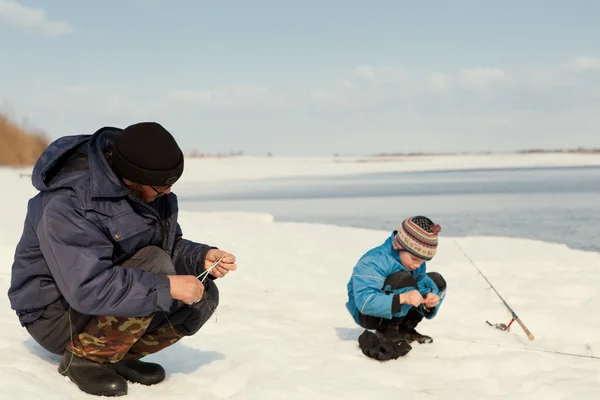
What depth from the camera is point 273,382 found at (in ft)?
10.8

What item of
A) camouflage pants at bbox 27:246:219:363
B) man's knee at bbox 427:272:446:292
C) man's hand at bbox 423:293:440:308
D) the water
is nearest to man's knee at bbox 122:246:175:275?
camouflage pants at bbox 27:246:219:363

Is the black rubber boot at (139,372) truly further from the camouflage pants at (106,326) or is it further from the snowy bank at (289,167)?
the snowy bank at (289,167)

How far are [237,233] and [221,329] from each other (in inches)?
180

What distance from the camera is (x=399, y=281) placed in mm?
3916

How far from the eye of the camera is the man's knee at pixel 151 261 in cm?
274

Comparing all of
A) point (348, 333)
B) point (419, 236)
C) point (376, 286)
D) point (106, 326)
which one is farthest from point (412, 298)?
point (106, 326)

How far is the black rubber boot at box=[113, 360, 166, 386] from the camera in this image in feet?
10.0

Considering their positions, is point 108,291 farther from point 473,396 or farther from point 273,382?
point 473,396

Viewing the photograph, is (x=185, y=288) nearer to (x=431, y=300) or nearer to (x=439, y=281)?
(x=431, y=300)

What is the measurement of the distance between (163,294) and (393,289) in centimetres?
179

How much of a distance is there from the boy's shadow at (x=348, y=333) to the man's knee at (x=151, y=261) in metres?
1.96

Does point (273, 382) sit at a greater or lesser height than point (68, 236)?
lesser

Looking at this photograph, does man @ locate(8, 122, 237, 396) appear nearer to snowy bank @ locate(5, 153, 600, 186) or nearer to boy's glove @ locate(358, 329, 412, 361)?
boy's glove @ locate(358, 329, 412, 361)

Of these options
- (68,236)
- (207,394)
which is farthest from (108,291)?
(207,394)
